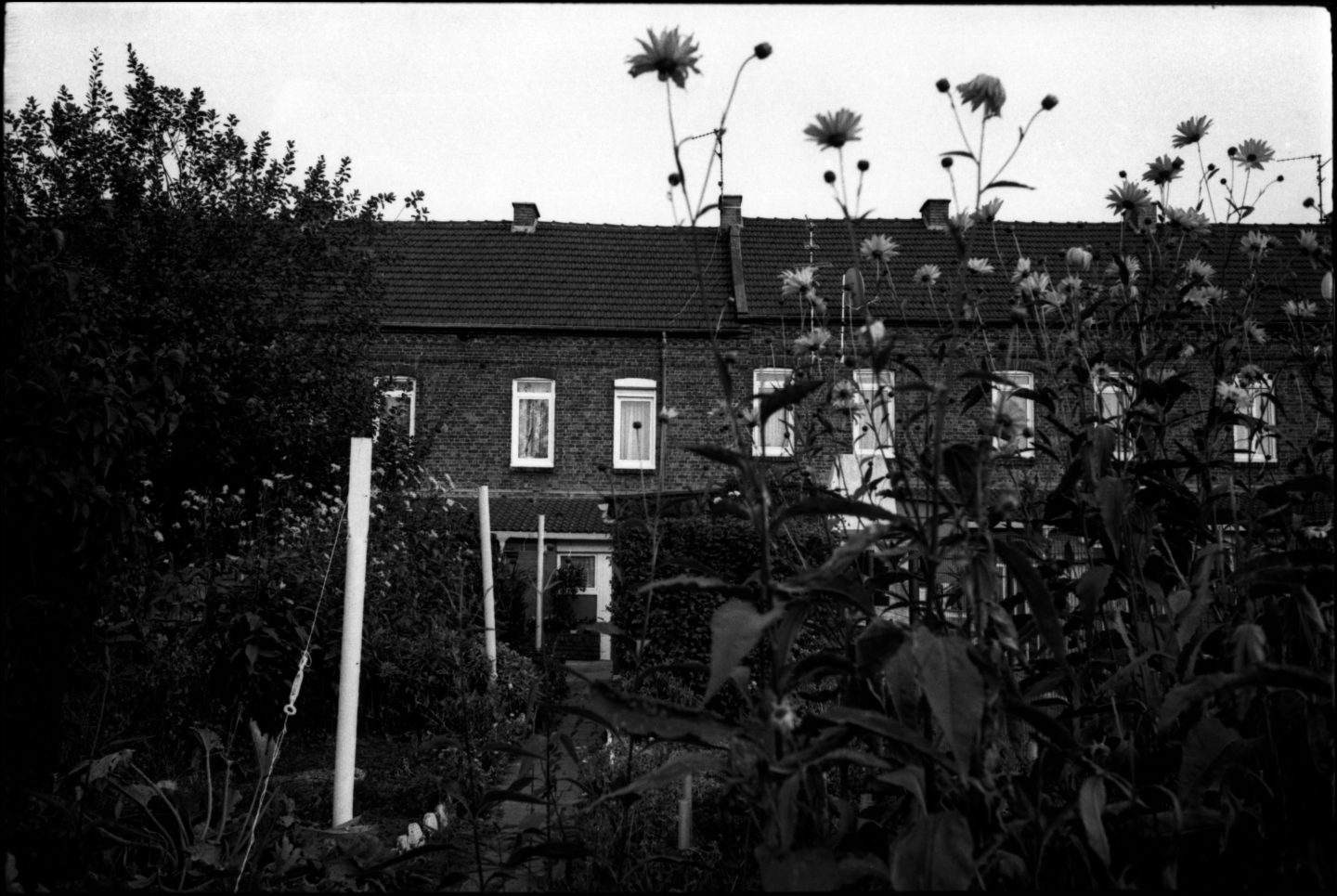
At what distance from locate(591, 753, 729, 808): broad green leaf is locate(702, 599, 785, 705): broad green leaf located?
0.62ft

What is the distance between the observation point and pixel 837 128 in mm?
1968

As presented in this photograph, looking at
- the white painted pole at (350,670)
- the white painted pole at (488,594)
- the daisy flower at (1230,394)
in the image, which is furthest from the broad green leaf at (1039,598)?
the white painted pole at (488,594)

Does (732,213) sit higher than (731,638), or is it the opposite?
(732,213)

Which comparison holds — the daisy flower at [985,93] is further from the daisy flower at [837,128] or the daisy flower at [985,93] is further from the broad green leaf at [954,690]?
the broad green leaf at [954,690]

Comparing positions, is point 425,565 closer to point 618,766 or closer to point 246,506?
point 246,506

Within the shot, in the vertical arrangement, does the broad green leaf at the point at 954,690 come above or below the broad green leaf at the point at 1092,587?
below

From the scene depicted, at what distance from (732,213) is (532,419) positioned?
561 cm

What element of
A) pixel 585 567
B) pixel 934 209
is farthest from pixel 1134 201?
pixel 934 209

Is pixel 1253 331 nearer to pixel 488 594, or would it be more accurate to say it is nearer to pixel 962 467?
pixel 962 467

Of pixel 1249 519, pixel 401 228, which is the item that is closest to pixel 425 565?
pixel 1249 519

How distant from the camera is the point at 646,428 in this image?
695 inches

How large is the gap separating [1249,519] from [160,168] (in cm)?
1196

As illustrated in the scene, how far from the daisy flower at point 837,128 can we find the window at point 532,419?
1608cm

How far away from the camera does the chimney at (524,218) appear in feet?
66.1
